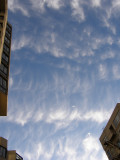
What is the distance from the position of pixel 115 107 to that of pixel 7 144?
2519 centimetres

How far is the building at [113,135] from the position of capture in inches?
1350

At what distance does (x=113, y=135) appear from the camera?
35594 mm

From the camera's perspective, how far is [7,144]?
81.3ft

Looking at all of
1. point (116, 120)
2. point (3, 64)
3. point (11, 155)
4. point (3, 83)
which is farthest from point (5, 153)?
point (116, 120)

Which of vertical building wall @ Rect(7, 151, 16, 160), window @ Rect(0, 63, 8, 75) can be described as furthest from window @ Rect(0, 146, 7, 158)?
window @ Rect(0, 63, 8, 75)

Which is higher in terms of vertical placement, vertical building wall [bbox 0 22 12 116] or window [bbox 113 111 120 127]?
vertical building wall [bbox 0 22 12 116]

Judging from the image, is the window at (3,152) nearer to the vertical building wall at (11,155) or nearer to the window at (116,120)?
the vertical building wall at (11,155)

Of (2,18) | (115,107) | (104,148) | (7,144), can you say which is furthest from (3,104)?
(104,148)

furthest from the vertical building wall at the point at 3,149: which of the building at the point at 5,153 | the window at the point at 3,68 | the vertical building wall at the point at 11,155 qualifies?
the window at the point at 3,68

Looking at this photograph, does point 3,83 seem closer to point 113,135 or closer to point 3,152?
point 3,152

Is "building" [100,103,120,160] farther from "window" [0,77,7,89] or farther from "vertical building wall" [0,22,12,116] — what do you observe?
"window" [0,77,7,89]

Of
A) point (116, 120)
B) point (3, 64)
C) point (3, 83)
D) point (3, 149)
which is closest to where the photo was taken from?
point (3, 149)

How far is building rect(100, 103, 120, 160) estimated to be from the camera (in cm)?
3428

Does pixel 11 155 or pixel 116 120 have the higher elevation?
pixel 116 120
